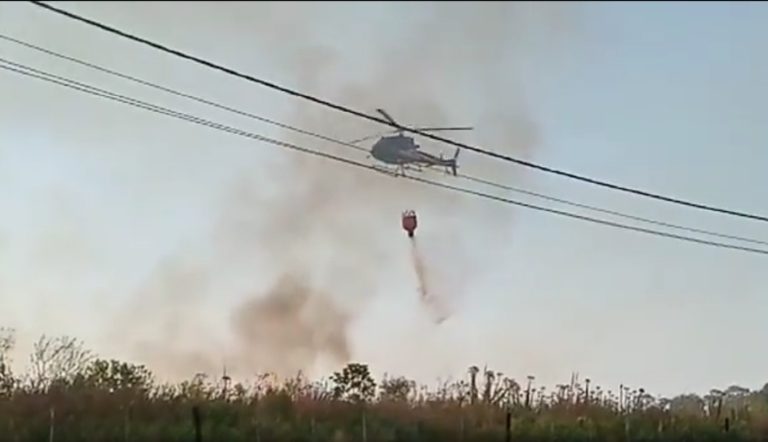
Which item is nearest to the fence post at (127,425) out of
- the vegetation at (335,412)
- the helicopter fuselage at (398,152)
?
the vegetation at (335,412)

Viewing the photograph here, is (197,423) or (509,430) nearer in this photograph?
(197,423)

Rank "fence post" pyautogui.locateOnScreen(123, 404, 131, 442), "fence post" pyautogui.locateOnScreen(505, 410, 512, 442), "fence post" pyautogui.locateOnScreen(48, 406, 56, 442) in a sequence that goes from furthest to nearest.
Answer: "fence post" pyautogui.locateOnScreen(505, 410, 512, 442) → "fence post" pyautogui.locateOnScreen(123, 404, 131, 442) → "fence post" pyautogui.locateOnScreen(48, 406, 56, 442)

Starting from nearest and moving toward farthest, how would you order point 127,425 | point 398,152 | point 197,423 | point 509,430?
1. point 197,423
2. point 127,425
3. point 509,430
4. point 398,152

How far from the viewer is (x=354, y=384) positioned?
24906 millimetres

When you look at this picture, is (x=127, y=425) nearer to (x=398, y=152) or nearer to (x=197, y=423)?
(x=197, y=423)

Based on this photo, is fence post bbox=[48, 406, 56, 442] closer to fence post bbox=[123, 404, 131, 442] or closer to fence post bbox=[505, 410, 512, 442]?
fence post bbox=[123, 404, 131, 442]

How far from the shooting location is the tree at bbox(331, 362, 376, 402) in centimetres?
2256

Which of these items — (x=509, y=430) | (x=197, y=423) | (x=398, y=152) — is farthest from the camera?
(x=398, y=152)

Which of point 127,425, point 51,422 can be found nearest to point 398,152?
point 127,425

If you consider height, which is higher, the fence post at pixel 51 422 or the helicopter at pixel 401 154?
the helicopter at pixel 401 154

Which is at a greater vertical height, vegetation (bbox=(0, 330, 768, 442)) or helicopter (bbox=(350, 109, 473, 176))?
helicopter (bbox=(350, 109, 473, 176))

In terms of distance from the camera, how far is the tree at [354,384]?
2256 cm

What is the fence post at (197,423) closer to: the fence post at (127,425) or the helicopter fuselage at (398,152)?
the fence post at (127,425)

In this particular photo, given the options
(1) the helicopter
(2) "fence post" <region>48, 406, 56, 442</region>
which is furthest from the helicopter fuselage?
(2) "fence post" <region>48, 406, 56, 442</region>
